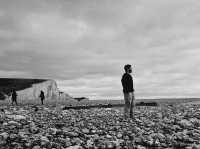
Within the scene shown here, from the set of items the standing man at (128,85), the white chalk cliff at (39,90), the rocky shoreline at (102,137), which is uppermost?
the white chalk cliff at (39,90)

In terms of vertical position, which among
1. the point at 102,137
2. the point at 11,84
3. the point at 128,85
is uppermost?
the point at 11,84

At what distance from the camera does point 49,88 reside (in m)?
108

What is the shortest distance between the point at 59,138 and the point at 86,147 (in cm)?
117

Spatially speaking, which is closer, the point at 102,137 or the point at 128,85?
the point at 102,137

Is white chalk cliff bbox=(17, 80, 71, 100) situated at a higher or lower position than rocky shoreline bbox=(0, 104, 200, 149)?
higher

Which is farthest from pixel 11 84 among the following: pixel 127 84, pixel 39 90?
pixel 127 84

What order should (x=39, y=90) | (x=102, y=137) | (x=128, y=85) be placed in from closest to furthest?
(x=102, y=137), (x=128, y=85), (x=39, y=90)

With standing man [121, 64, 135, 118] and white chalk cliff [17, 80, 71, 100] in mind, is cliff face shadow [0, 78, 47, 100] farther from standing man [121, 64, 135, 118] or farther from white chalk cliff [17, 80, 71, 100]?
standing man [121, 64, 135, 118]

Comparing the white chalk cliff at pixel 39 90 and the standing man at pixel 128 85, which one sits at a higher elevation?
the white chalk cliff at pixel 39 90

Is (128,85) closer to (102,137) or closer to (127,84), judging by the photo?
Answer: (127,84)

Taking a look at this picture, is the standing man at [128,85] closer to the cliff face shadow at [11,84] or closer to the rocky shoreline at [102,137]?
the rocky shoreline at [102,137]

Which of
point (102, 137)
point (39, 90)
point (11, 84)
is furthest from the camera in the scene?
point (11, 84)

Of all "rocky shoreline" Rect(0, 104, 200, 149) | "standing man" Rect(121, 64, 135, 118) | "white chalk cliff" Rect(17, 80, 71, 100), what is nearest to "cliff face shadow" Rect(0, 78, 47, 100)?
"white chalk cliff" Rect(17, 80, 71, 100)

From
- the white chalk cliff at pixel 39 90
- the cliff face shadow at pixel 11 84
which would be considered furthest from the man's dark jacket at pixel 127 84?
the white chalk cliff at pixel 39 90
